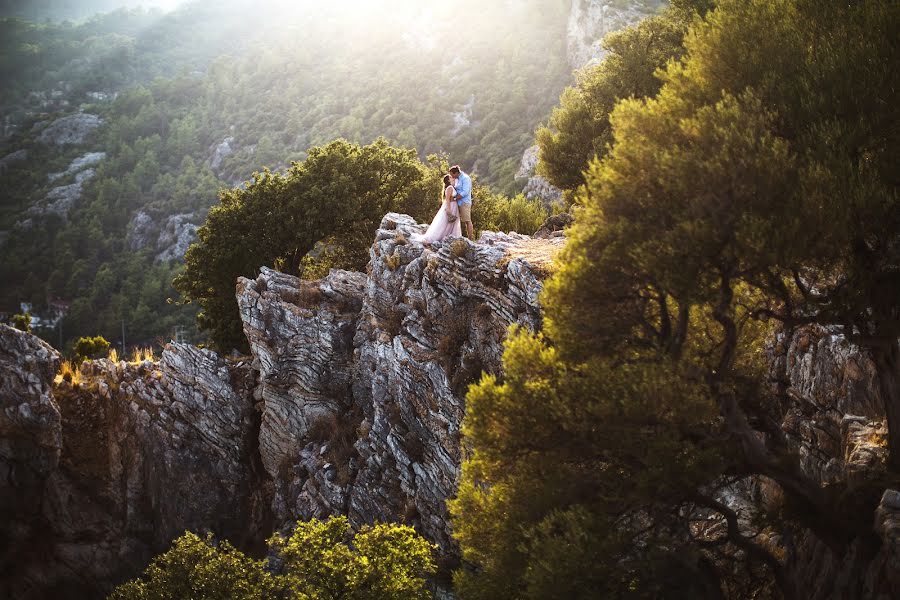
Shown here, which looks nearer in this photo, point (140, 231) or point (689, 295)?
point (689, 295)

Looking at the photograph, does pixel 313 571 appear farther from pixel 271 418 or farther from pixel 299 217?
pixel 299 217

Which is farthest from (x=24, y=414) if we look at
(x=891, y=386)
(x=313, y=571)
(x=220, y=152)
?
(x=220, y=152)

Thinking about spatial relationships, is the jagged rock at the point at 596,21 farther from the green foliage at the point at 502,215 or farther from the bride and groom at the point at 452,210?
the bride and groom at the point at 452,210

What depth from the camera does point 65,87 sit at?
163 metres

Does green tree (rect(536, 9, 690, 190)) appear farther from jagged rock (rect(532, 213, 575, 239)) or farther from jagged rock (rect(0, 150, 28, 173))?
jagged rock (rect(0, 150, 28, 173))

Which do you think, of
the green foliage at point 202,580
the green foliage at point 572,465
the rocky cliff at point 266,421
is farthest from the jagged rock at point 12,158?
the green foliage at point 572,465

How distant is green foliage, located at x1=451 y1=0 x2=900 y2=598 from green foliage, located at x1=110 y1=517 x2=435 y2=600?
3.20m

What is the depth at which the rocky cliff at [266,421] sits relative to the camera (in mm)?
21547

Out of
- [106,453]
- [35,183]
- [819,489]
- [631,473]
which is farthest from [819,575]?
[35,183]

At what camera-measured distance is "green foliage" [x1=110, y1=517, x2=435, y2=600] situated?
583 inches

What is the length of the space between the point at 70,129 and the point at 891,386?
156 meters

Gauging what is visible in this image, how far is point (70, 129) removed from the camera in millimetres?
137750

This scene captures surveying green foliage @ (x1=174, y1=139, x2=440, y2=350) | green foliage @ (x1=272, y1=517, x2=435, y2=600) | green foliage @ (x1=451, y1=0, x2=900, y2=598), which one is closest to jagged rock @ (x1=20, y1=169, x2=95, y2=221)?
green foliage @ (x1=174, y1=139, x2=440, y2=350)

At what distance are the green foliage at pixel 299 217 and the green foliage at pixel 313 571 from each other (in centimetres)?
1918
